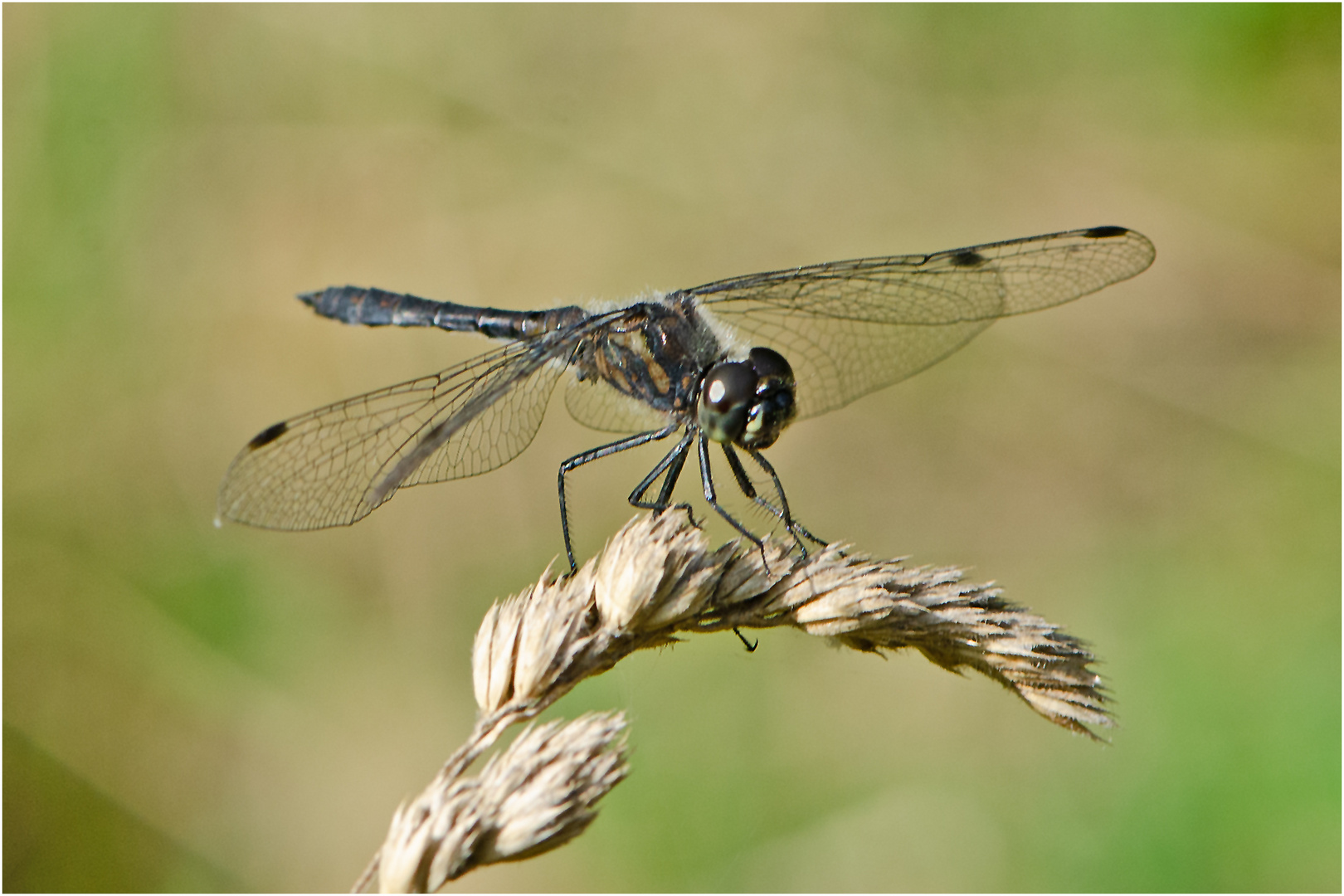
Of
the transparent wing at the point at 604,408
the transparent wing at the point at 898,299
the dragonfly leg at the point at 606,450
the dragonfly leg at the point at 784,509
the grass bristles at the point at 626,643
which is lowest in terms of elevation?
the grass bristles at the point at 626,643

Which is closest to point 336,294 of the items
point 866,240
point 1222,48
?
point 866,240

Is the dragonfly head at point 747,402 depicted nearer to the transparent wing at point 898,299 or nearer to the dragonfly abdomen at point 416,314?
the transparent wing at point 898,299

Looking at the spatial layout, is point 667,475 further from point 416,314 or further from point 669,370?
point 416,314

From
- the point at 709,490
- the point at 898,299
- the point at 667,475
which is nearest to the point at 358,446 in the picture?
the point at 667,475

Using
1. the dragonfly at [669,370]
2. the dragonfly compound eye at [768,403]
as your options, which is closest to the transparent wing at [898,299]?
the dragonfly at [669,370]

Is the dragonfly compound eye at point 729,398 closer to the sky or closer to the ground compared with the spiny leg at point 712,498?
closer to the sky

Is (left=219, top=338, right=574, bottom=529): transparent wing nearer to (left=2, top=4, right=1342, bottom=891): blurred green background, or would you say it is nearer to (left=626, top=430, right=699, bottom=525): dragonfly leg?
(left=626, top=430, right=699, bottom=525): dragonfly leg

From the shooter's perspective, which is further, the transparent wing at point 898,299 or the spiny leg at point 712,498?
the transparent wing at point 898,299
